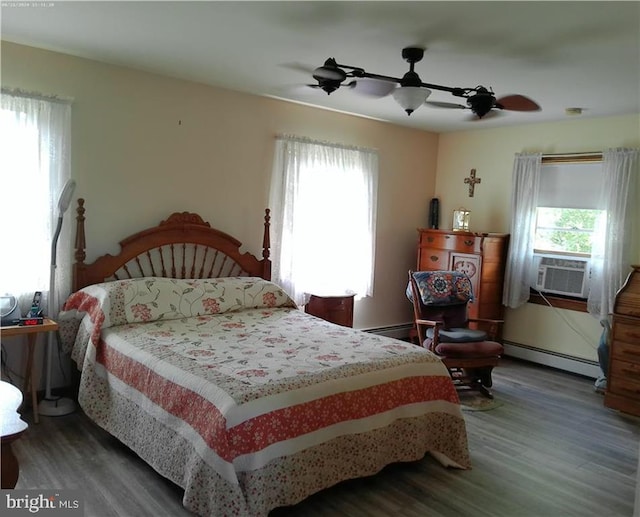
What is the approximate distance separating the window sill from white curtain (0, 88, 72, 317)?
14.5 feet

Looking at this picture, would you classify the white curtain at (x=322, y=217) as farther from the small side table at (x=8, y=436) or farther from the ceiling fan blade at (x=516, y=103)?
the small side table at (x=8, y=436)

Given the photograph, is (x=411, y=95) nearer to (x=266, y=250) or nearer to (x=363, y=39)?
(x=363, y=39)

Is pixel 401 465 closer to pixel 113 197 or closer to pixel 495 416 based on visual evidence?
pixel 495 416

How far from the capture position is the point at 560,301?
5297 millimetres

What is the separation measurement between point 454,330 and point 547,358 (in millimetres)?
1496

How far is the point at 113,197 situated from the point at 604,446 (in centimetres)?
393

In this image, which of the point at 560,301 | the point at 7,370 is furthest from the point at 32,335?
the point at 560,301

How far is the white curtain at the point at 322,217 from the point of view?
4930 millimetres

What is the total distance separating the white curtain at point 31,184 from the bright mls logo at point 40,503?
1680mm

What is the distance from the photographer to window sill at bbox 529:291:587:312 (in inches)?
202

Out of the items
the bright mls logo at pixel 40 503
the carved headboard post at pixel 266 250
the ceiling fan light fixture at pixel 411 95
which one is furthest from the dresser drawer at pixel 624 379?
the bright mls logo at pixel 40 503

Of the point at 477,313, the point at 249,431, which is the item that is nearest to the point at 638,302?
the point at 477,313

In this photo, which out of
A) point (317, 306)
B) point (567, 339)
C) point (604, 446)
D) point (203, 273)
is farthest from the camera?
point (567, 339)

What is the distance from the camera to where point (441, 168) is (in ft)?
21.0
